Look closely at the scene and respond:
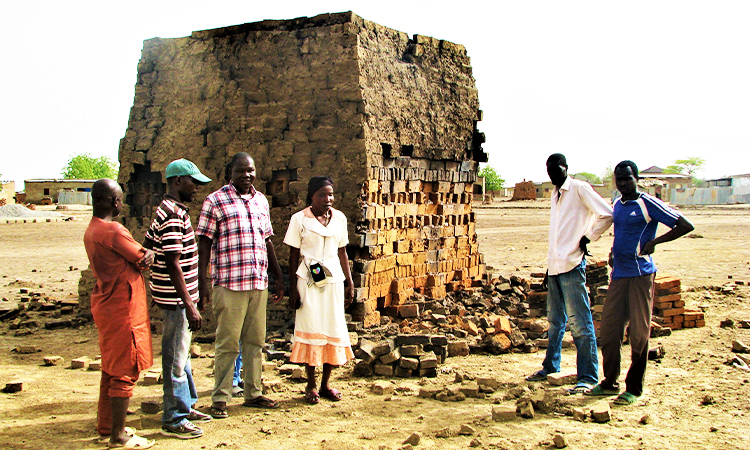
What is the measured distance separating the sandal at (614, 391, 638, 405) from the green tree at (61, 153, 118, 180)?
81032 millimetres

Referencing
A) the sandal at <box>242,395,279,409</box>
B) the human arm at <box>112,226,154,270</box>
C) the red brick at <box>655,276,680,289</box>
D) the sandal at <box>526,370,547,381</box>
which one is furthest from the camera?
the red brick at <box>655,276,680,289</box>

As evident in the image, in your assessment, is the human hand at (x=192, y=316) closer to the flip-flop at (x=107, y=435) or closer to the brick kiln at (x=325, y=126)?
the flip-flop at (x=107, y=435)

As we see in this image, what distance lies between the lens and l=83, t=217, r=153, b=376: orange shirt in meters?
3.99

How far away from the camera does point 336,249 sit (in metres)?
5.17

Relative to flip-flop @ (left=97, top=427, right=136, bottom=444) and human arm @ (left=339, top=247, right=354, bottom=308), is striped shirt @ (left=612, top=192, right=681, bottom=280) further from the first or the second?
flip-flop @ (left=97, top=427, right=136, bottom=444)

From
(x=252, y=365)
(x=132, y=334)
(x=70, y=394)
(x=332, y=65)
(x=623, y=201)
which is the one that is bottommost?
(x=70, y=394)

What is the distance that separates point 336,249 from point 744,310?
6901mm

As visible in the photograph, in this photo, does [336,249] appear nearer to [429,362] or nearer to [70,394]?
[429,362]

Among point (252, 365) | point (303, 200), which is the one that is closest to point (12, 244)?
point (303, 200)

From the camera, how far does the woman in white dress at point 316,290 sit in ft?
16.4

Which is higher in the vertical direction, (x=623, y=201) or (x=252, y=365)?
(x=623, y=201)

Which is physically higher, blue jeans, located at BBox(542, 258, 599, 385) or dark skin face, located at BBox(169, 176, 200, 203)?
dark skin face, located at BBox(169, 176, 200, 203)

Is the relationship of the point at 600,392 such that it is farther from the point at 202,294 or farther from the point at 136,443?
the point at 136,443

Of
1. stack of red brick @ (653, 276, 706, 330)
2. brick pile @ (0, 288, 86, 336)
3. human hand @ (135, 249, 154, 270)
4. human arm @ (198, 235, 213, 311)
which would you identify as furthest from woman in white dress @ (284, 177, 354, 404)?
brick pile @ (0, 288, 86, 336)
